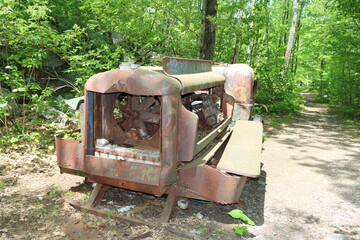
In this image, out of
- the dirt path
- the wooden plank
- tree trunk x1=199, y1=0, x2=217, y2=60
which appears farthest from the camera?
tree trunk x1=199, y1=0, x2=217, y2=60

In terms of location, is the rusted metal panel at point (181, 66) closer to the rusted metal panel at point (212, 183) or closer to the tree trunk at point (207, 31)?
the rusted metal panel at point (212, 183)

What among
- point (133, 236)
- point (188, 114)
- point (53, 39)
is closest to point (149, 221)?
point (133, 236)

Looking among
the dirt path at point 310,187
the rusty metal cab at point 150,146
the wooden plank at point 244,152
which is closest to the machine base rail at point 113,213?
the rusty metal cab at point 150,146

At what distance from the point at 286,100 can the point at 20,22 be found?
431 inches

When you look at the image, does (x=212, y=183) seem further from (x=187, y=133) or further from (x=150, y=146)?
(x=150, y=146)

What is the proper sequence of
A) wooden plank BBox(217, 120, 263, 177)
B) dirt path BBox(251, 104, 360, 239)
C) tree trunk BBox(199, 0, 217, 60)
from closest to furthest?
wooden plank BBox(217, 120, 263, 177) < dirt path BBox(251, 104, 360, 239) < tree trunk BBox(199, 0, 217, 60)

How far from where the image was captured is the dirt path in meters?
3.58

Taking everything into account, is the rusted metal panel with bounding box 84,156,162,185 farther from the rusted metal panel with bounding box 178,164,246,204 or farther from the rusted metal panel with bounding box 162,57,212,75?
the rusted metal panel with bounding box 162,57,212,75

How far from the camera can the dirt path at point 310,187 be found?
358cm

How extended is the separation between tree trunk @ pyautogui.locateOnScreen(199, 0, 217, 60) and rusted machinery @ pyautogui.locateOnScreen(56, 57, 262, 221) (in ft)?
14.1

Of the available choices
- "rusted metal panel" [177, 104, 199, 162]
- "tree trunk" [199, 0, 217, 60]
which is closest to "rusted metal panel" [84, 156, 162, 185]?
"rusted metal panel" [177, 104, 199, 162]

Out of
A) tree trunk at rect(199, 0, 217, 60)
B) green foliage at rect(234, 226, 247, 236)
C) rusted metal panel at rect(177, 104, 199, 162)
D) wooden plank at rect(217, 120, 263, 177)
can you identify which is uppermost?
tree trunk at rect(199, 0, 217, 60)

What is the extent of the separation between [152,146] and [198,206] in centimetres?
103

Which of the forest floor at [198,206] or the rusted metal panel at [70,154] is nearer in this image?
the forest floor at [198,206]
